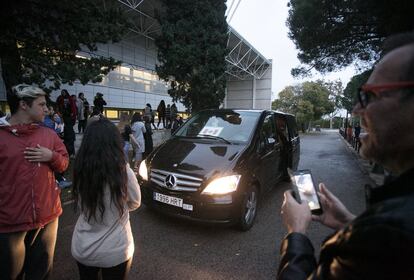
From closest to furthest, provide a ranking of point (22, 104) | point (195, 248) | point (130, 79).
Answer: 1. point (22, 104)
2. point (195, 248)
3. point (130, 79)

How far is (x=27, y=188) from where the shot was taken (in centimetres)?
229

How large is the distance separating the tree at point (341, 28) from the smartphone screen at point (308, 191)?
747 centimetres

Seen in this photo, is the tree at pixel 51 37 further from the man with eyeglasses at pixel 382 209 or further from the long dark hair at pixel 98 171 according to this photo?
the man with eyeglasses at pixel 382 209

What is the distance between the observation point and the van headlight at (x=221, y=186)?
12.7 feet

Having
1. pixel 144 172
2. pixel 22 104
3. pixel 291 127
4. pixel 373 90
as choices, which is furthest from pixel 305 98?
pixel 373 90

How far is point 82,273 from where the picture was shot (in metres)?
2.13

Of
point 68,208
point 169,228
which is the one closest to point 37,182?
point 169,228

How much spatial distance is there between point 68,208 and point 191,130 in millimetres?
2698

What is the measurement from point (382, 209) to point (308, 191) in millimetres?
810

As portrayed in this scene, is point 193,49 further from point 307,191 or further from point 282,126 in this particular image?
point 307,191

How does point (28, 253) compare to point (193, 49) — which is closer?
point (28, 253)

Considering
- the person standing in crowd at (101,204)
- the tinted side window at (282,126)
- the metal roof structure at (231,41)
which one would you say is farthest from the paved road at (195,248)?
the metal roof structure at (231,41)

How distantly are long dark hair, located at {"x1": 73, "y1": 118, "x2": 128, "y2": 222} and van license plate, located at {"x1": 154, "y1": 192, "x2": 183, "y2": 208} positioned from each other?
1.90 metres

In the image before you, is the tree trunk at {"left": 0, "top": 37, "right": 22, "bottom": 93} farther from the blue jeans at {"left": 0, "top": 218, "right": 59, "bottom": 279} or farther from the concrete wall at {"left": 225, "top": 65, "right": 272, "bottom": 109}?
the concrete wall at {"left": 225, "top": 65, "right": 272, "bottom": 109}
